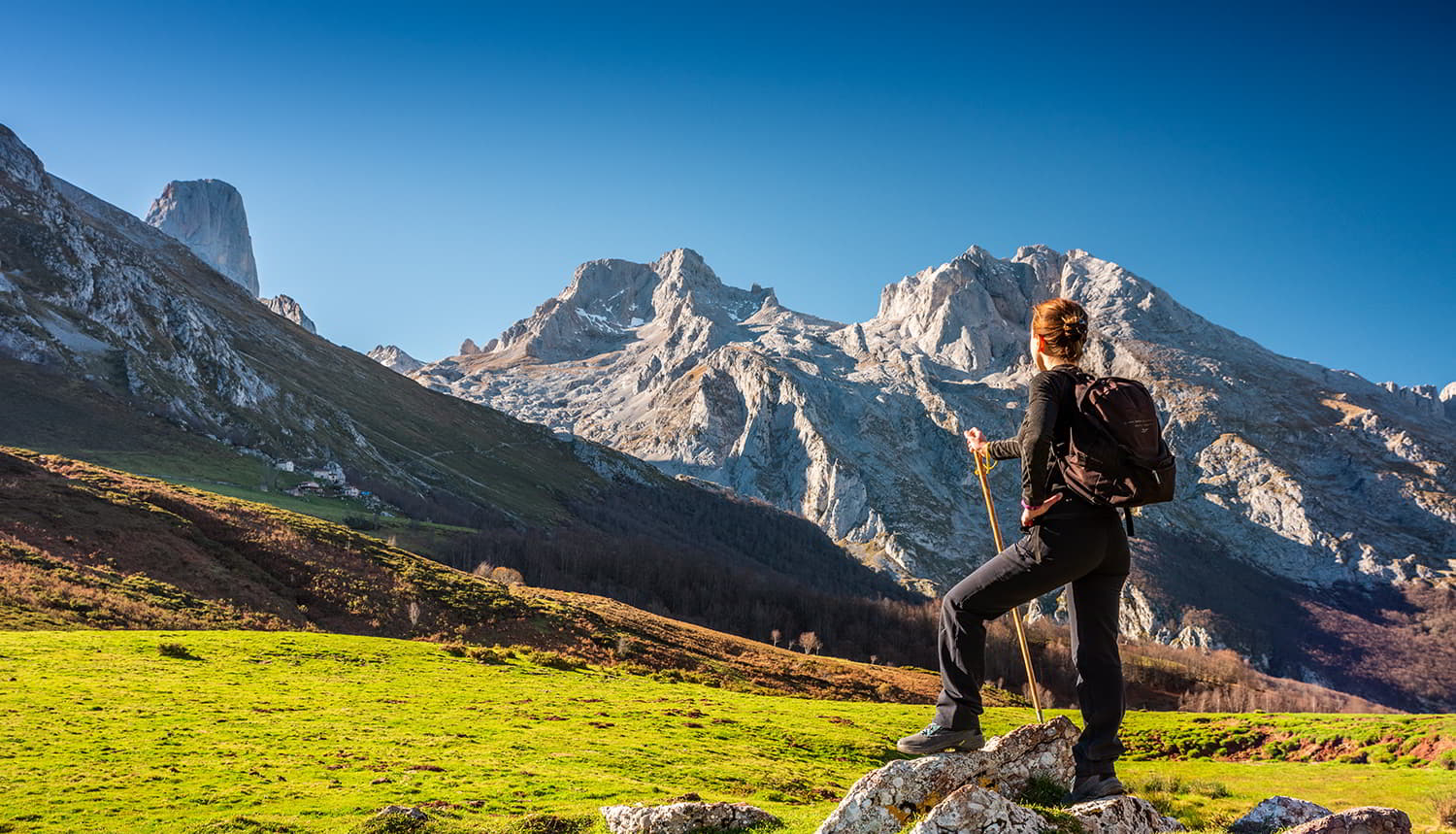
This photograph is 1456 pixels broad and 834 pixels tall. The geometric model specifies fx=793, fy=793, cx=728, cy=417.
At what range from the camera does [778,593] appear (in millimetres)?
183500

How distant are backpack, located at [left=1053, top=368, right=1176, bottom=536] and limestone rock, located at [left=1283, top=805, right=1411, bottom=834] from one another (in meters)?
3.31

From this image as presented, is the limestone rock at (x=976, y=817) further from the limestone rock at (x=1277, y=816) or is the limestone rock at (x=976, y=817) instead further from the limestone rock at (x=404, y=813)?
the limestone rock at (x=404, y=813)

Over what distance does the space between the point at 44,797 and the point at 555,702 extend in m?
18.3

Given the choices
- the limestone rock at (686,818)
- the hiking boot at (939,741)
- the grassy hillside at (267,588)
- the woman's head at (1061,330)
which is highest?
the woman's head at (1061,330)

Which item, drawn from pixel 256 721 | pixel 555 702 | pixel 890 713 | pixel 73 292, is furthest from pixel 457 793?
pixel 73 292

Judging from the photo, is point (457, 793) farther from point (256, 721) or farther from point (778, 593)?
point (778, 593)

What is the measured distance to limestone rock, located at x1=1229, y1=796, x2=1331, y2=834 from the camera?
10.1m

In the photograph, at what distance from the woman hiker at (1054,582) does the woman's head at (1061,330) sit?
11mm

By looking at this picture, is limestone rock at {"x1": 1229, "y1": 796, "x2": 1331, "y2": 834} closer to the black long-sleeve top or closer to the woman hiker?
the woman hiker

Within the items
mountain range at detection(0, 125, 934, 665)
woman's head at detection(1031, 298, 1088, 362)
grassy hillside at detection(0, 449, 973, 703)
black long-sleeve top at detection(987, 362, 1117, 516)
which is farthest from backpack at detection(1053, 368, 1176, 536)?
mountain range at detection(0, 125, 934, 665)

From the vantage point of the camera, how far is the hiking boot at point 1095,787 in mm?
8547

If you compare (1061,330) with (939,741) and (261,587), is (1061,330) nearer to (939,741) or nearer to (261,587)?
(939,741)

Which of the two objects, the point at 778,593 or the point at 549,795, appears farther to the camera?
the point at 778,593

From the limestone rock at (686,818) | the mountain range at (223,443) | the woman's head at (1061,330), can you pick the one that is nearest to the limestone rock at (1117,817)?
the woman's head at (1061,330)
